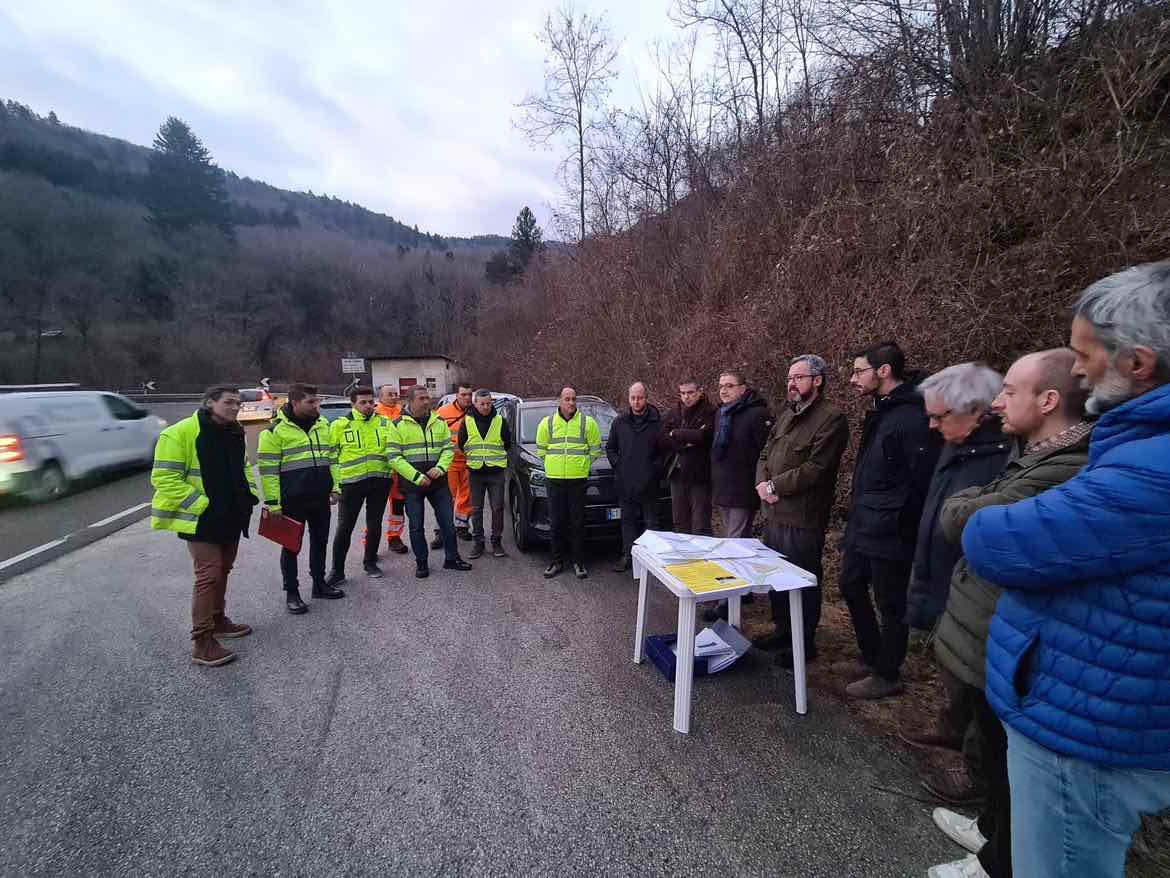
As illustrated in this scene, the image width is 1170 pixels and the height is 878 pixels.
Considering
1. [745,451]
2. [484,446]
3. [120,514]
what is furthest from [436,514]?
[120,514]

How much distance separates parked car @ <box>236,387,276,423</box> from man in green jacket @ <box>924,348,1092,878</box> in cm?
1971

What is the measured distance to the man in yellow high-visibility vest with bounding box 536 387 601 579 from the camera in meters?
5.29

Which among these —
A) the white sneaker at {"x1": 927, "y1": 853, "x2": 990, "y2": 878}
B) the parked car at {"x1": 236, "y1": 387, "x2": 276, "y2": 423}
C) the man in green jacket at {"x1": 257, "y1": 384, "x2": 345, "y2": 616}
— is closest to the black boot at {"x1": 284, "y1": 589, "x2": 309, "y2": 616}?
the man in green jacket at {"x1": 257, "y1": 384, "x2": 345, "y2": 616}

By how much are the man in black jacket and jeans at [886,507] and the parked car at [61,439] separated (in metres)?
10.4

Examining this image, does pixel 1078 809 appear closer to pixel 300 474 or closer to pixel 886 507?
pixel 886 507

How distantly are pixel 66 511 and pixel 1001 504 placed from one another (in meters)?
11.5

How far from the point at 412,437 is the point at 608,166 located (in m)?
11.8

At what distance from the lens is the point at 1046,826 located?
1373mm

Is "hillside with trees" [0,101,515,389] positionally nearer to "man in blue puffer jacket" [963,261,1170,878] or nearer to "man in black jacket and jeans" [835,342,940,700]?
"man in black jacket and jeans" [835,342,940,700]

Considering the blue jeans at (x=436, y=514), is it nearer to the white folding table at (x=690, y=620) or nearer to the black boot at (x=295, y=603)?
the black boot at (x=295, y=603)

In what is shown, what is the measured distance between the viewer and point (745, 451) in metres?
4.48

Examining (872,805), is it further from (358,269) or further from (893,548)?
(358,269)

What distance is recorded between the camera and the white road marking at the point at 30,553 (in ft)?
18.5

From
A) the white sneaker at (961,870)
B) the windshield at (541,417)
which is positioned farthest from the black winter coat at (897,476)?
the windshield at (541,417)
